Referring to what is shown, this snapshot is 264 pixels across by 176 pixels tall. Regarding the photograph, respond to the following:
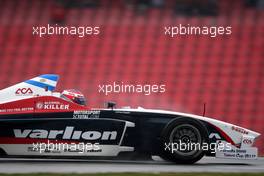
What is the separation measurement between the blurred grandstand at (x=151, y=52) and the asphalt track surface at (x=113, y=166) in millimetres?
4188

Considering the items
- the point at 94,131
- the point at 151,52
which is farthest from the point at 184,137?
the point at 151,52

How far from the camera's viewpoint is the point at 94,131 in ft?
30.9

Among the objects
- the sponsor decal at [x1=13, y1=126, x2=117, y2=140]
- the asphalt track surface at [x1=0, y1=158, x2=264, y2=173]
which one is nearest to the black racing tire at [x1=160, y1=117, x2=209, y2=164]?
the asphalt track surface at [x1=0, y1=158, x2=264, y2=173]

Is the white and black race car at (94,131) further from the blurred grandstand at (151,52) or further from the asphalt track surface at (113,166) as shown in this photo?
the blurred grandstand at (151,52)

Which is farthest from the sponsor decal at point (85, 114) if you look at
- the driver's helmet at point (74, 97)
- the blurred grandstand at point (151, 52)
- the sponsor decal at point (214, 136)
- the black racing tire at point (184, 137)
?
the blurred grandstand at point (151, 52)

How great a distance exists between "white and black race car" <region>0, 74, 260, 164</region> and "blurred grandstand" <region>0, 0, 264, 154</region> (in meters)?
4.48

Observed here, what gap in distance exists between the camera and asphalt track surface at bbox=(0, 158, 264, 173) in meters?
8.56

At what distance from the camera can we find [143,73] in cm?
1511

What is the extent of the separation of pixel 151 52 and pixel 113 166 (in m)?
7.01

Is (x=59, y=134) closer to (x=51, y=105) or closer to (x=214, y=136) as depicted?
(x=51, y=105)

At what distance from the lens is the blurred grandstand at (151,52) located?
1463cm

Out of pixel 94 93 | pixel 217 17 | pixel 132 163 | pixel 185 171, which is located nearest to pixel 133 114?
pixel 132 163

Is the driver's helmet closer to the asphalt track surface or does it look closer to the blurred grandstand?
the asphalt track surface

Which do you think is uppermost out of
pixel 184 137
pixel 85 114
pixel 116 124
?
pixel 85 114
